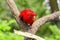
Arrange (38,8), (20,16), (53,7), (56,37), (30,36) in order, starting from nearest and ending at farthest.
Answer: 1. (30,36)
2. (20,16)
3. (56,37)
4. (53,7)
5. (38,8)

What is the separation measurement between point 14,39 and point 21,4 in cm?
73

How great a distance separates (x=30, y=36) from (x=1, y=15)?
1.04 metres

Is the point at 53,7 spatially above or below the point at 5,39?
above

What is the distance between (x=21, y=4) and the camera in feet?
6.81

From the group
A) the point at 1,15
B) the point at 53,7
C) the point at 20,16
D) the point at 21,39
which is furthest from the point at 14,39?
the point at 1,15

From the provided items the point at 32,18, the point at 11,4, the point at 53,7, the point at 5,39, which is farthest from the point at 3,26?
the point at 53,7

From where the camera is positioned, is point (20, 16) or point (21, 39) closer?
point (20, 16)

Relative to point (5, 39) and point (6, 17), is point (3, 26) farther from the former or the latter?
point (6, 17)

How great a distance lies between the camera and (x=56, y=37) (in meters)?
1.54

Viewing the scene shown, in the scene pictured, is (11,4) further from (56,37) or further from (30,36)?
(56,37)

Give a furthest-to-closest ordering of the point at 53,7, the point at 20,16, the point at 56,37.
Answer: the point at 53,7 → the point at 56,37 → the point at 20,16

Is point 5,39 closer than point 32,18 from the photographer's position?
No

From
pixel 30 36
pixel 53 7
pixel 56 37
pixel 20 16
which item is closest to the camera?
pixel 30 36

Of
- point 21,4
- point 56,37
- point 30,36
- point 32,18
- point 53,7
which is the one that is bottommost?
point 30,36
